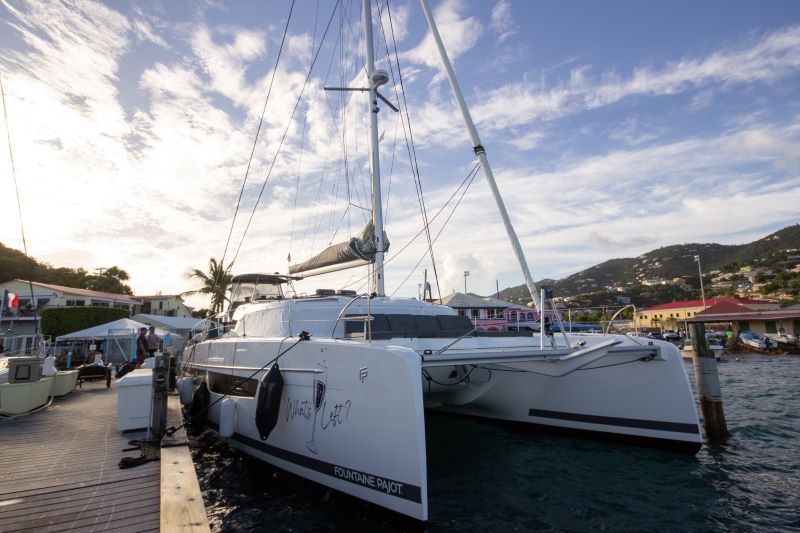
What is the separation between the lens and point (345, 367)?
13.3ft

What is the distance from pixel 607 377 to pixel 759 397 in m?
8.06

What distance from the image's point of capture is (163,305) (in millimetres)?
40812

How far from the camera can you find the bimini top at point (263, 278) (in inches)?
369

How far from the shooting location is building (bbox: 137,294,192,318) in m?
38.7

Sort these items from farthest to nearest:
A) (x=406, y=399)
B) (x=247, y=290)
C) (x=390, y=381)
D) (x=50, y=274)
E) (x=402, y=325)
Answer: (x=50, y=274) → (x=247, y=290) → (x=402, y=325) → (x=390, y=381) → (x=406, y=399)

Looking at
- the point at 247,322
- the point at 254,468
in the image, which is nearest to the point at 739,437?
the point at 254,468

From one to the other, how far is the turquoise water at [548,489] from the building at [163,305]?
36.9 meters

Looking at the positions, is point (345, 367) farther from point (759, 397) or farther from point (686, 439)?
point (759, 397)

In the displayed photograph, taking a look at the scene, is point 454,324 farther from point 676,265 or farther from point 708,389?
point 676,265

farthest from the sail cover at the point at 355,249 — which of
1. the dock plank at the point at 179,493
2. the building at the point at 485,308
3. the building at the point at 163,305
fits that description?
the building at the point at 163,305

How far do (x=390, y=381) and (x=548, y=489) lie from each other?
2501 mm

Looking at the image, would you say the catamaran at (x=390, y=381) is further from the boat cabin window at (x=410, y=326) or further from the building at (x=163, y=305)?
the building at (x=163, y=305)

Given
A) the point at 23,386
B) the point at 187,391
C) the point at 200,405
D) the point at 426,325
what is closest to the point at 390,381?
the point at 426,325

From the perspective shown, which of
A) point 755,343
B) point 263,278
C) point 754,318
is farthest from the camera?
point 754,318
